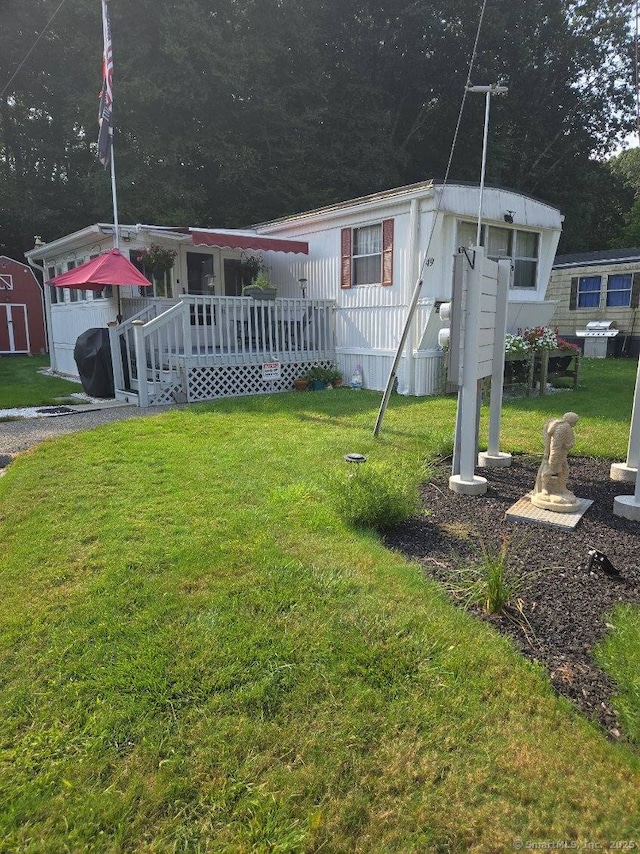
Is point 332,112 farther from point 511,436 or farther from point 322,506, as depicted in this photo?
point 322,506

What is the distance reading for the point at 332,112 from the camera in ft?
69.3

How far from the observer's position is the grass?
28.8 ft

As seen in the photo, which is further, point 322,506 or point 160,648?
point 322,506

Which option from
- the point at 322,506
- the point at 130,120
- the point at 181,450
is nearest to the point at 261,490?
the point at 322,506

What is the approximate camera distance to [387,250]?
9.12 meters

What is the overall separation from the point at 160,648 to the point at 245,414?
520 centimetres

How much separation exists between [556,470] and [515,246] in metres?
7.75

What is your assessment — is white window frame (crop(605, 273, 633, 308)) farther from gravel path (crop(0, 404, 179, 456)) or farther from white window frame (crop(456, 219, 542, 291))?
gravel path (crop(0, 404, 179, 456))

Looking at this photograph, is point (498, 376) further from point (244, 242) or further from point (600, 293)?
point (600, 293)

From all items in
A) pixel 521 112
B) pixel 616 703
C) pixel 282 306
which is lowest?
pixel 616 703

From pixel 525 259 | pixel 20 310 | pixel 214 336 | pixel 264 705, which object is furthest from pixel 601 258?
pixel 264 705

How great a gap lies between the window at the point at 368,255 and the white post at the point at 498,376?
15.3 ft

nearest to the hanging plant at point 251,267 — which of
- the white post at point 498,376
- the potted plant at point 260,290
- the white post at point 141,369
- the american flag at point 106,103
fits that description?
the potted plant at point 260,290

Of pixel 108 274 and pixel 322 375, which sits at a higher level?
pixel 108 274
